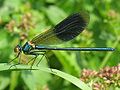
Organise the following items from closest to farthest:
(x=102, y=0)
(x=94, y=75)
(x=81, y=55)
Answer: (x=94, y=75), (x=81, y=55), (x=102, y=0)

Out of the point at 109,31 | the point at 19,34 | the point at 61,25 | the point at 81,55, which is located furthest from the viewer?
the point at 109,31

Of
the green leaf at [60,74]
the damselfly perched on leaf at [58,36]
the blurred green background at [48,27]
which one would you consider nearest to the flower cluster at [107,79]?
the green leaf at [60,74]

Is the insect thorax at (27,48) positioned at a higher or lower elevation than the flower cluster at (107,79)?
higher

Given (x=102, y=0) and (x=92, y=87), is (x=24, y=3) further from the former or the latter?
(x=92, y=87)

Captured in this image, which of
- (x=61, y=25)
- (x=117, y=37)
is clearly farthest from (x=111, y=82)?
(x=117, y=37)

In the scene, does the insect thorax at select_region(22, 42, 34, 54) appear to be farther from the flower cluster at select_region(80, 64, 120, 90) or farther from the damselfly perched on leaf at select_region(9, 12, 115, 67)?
the flower cluster at select_region(80, 64, 120, 90)

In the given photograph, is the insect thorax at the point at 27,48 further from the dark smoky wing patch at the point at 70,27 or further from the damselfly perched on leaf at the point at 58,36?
the dark smoky wing patch at the point at 70,27

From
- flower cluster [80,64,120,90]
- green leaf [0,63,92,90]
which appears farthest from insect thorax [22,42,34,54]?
flower cluster [80,64,120,90]
